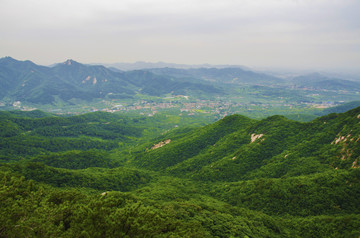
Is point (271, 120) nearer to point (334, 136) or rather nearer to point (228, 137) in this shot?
point (228, 137)

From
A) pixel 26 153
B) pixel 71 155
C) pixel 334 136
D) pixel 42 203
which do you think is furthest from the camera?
pixel 26 153

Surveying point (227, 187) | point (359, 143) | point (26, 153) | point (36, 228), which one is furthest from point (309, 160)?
point (26, 153)

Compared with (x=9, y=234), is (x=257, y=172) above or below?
below

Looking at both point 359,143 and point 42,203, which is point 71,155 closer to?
point 42,203

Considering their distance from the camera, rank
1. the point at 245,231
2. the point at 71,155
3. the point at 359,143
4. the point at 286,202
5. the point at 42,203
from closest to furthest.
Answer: the point at 42,203
the point at 245,231
the point at 286,202
the point at 359,143
the point at 71,155

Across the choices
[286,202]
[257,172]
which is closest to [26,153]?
[257,172]

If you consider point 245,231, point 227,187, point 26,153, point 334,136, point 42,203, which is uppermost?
point 334,136

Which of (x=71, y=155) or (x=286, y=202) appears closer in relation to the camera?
(x=286, y=202)
